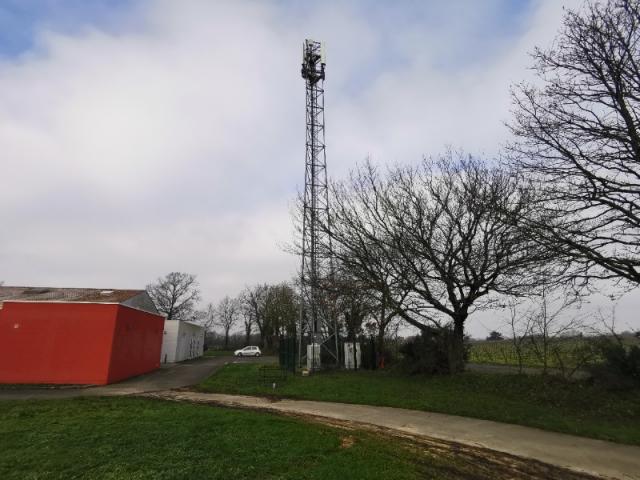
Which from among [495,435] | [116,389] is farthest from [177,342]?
[495,435]

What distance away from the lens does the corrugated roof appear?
20.3m

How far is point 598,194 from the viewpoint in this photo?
9.61 metres

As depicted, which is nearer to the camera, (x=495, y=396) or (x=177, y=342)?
(x=495, y=396)

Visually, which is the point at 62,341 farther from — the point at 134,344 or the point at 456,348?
the point at 456,348

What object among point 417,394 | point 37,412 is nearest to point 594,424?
point 417,394

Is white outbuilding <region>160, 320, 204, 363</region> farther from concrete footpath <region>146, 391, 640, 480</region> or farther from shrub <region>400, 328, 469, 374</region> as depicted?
concrete footpath <region>146, 391, 640, 480</region>

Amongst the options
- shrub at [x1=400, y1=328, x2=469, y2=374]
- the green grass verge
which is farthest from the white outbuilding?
the green grass verge

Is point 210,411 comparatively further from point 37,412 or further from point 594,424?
point 594,424

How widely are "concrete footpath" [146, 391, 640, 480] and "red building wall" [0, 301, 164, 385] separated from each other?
27.8 ft

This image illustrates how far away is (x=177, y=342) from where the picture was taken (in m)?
32.6

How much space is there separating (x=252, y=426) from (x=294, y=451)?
81.8 inches

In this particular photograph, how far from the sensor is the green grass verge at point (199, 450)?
214 inches

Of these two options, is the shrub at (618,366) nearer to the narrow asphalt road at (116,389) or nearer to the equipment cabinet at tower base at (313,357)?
the equipment cabinet at tower base at (313,357)

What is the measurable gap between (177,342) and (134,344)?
39.0ft
